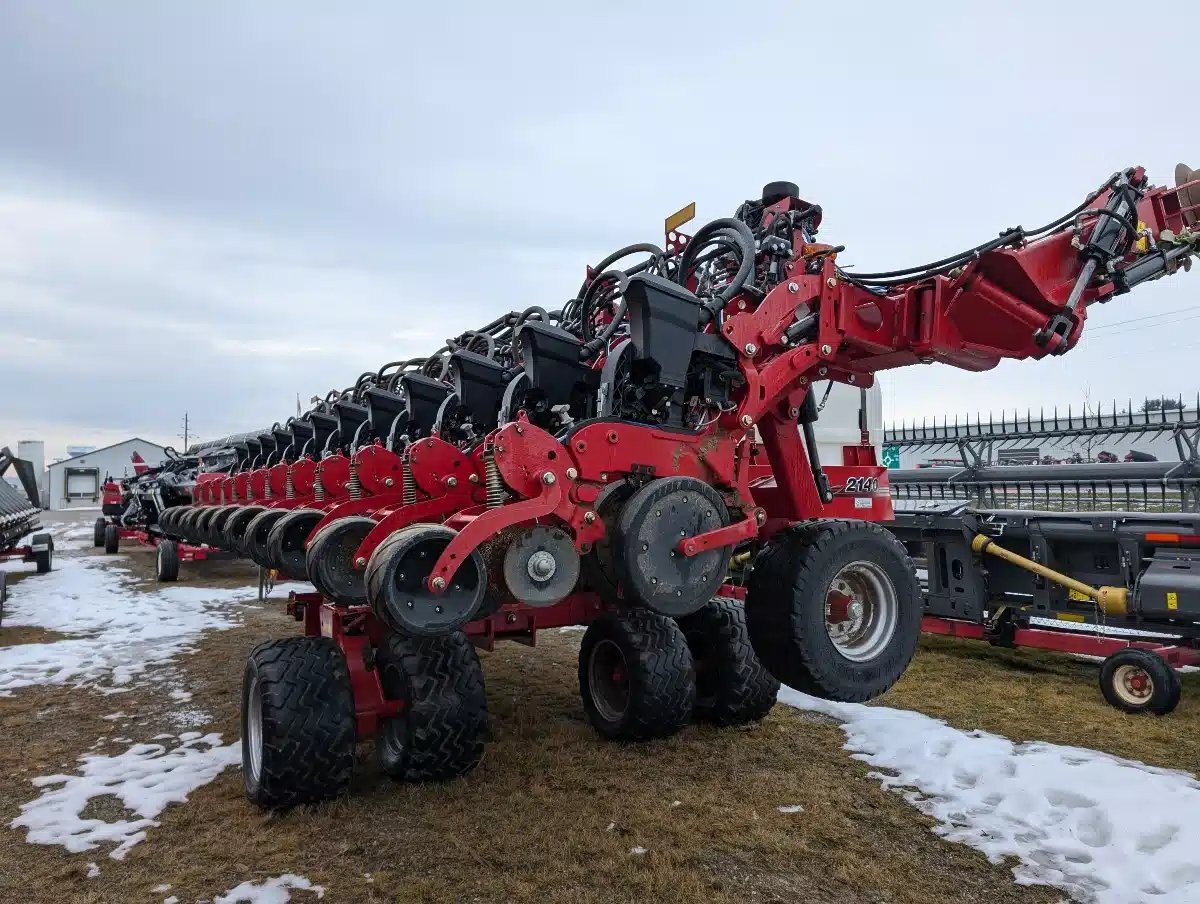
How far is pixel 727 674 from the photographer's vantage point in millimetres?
5250

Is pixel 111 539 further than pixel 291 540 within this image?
Yes

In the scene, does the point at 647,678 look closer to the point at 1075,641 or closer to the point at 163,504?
the point at 1075,641

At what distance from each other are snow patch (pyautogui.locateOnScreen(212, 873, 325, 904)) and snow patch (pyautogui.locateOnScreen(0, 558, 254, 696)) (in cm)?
405

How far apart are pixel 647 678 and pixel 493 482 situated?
2.21 metres

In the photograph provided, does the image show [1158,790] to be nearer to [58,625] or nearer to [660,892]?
[660,892]

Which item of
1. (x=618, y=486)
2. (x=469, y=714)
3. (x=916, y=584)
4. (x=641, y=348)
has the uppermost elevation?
(x=641, y=348)

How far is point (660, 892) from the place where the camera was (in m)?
3.23

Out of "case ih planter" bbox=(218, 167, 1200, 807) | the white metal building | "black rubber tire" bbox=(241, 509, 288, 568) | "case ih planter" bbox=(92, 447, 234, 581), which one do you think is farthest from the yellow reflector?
the white metal building

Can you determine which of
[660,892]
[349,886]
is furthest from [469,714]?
[660,892]

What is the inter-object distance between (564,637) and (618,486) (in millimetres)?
5473

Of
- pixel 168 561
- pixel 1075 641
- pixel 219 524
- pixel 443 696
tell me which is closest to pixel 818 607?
pixel 443 696

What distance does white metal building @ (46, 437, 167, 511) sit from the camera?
58.5 meters

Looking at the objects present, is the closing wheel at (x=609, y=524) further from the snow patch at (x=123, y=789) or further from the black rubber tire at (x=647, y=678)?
the snow patch at (x=123, y=789)

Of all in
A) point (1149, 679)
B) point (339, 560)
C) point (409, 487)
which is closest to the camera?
point (409, 487)
